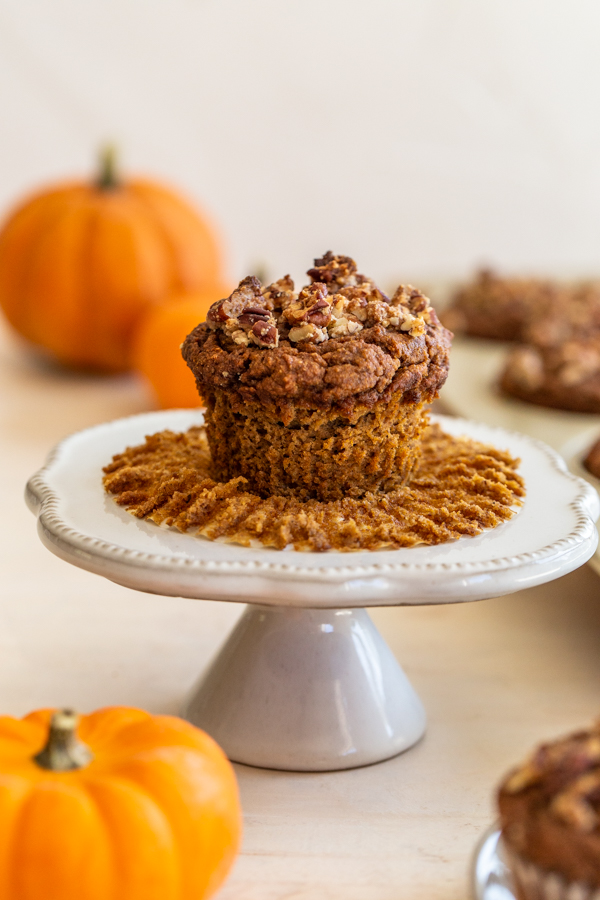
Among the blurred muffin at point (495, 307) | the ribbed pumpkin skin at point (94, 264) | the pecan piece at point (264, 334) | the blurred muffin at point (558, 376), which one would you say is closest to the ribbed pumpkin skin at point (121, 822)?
the pecan piece at point (264, 334)

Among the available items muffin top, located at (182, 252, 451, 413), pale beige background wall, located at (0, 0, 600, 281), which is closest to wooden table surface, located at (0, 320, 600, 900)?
muffin top, located at (182, 252, 451, 413)

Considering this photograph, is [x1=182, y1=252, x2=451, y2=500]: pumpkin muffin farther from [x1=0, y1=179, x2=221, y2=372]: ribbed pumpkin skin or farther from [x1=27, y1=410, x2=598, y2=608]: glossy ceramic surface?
[x1=0, y1=179, x2=221, y2=372]: ribbed pumpkin skin

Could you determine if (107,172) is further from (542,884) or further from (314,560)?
(542,884)

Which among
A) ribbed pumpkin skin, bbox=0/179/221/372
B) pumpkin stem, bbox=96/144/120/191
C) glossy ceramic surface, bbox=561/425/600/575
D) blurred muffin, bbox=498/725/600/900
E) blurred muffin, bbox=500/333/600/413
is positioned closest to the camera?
blurred muffin, bbox=498/725/600/900

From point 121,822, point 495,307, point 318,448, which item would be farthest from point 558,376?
point 121,822

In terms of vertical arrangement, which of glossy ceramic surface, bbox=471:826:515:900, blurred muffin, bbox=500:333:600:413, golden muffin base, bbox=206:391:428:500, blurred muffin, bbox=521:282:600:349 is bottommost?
glossy ceramic surface, bbox=471:826:515:900

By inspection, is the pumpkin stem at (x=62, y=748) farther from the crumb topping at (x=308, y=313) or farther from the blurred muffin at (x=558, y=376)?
the blurred muffin at (x=558, y=376)
